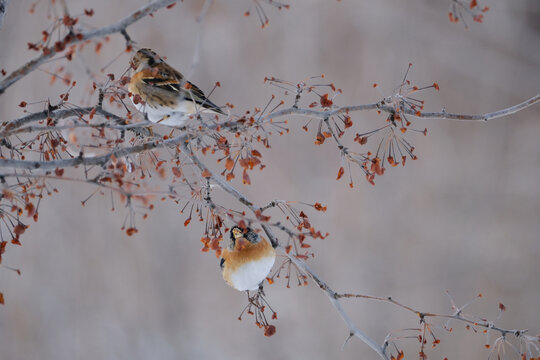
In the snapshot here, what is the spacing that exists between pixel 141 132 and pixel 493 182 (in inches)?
104

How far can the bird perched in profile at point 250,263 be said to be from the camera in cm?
114

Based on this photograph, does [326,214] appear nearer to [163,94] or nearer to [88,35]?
[163,94]

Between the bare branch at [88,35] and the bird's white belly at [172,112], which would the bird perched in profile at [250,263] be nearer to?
the bird's white belly at [172,112]

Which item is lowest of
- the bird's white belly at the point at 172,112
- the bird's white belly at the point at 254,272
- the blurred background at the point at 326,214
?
the bird's white belly at the point at 254,272

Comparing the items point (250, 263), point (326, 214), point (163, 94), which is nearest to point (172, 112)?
point (163, 94)

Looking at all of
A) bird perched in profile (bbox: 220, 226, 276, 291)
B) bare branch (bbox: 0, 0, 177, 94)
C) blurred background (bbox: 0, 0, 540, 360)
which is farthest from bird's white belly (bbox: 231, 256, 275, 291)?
blurred background (bbox: 0, 0, 540, 360)

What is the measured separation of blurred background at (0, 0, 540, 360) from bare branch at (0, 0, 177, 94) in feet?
8.25

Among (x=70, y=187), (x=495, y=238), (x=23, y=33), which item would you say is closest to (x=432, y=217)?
(x=495, y=238)

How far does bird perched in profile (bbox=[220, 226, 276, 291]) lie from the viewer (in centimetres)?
114

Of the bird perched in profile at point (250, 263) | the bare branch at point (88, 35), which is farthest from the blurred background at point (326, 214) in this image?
the bare branch at point (88, 35)

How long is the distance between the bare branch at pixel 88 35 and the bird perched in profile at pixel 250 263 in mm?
520

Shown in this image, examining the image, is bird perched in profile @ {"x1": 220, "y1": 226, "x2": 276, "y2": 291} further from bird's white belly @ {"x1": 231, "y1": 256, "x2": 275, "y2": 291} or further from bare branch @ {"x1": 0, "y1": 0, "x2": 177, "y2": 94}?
bare branch @ {"x1": 0, "y1": 0, "x2": 177, "y2": 94}

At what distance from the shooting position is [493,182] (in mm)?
3088

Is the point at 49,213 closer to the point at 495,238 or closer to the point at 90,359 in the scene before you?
the point at 90,359
